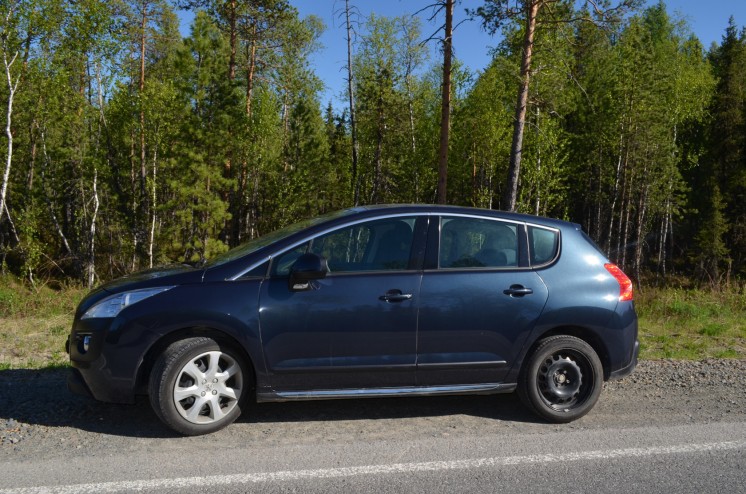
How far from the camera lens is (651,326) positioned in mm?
9523

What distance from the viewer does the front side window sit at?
486cm

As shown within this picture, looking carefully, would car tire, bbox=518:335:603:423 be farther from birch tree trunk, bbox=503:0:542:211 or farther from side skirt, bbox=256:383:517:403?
birch tree trunk, bbox=503:0:542:211

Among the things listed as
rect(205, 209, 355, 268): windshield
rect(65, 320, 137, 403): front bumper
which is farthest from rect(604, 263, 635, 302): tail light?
rect(65, 320, 137, 403): front bumper

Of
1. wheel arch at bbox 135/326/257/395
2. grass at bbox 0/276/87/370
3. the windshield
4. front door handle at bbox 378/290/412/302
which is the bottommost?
grass at bbox 0/276/87/370

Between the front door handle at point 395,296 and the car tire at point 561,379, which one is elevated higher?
the front door handle at point 395,296

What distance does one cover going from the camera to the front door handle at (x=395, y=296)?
479 centimetres

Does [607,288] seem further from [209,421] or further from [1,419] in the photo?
[1,419]

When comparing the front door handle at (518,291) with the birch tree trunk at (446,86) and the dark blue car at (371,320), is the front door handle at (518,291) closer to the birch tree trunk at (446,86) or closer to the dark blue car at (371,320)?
the dark blue car at (371,320)

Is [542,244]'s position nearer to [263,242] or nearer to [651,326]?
[263,242]

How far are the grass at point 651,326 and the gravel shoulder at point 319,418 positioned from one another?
1349 millimetres

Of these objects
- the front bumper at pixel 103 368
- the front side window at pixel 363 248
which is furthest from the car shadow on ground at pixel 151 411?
the front side window at pixel 363 248

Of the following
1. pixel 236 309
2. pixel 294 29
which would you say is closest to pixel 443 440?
pixel 236 309

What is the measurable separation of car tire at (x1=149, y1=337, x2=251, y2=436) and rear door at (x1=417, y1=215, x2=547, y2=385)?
56.0 inches

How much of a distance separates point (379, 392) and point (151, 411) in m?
1.92
